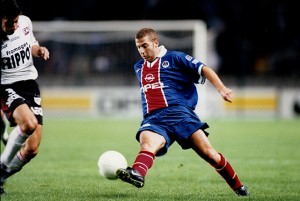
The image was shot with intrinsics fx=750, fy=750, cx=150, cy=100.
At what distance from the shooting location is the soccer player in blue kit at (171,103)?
7.44 metres

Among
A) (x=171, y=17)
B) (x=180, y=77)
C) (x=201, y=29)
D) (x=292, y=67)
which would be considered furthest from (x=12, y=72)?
(x=292, y=67)

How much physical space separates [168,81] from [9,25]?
1.69 metres

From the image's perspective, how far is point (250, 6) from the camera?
90.8 ft

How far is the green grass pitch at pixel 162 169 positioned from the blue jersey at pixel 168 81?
95 centimetres

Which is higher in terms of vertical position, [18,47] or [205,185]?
[18,47]

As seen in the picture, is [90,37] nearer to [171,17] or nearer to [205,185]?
[171,17]

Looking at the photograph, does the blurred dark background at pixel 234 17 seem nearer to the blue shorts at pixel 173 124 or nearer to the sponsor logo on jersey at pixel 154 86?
the sponsor logo on jersey at pixel 154 86

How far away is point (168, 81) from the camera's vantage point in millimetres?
7684

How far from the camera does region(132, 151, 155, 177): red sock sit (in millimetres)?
6992

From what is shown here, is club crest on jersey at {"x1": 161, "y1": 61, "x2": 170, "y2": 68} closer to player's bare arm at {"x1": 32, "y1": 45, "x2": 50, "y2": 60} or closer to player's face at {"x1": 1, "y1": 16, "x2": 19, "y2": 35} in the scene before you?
player's bare arm at {"x1": 32, "y1": 45, "x2": 50, "y2": 60}

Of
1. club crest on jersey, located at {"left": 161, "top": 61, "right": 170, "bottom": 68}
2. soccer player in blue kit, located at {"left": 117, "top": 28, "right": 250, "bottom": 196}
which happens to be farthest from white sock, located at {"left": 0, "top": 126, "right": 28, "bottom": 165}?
club crest on jersey, located at {"left": 161, "top": 61, "right": 170, "bottom": 68}

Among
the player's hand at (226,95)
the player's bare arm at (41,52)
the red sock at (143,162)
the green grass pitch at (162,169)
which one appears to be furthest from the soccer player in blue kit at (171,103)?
the player's bare arm at (41,52)

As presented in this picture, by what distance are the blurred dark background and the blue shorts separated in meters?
19.4

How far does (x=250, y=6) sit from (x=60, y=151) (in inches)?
628
